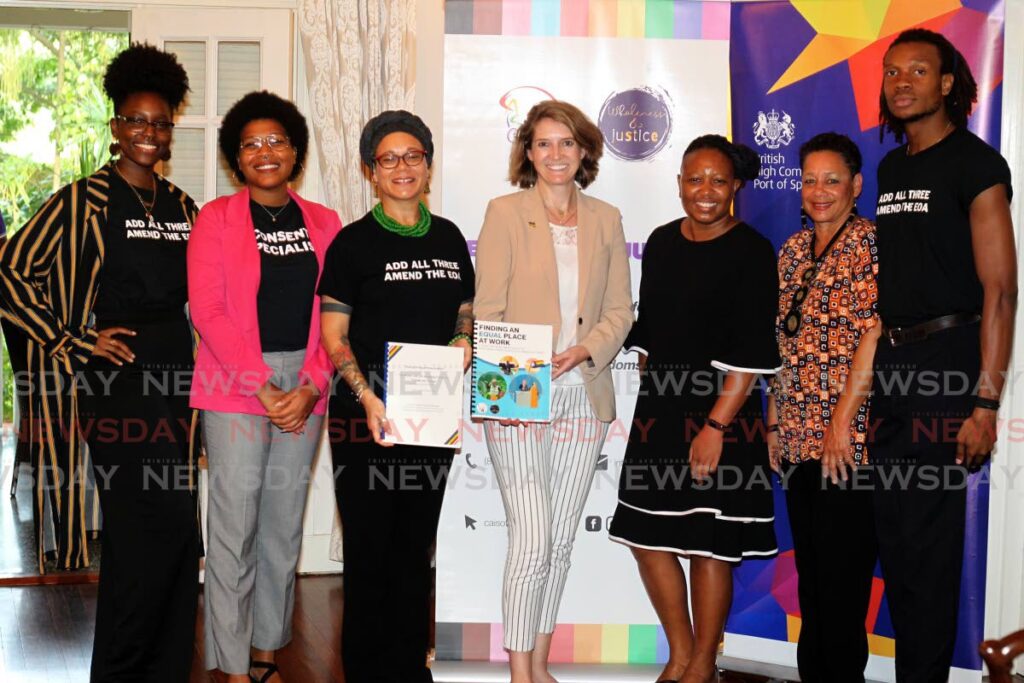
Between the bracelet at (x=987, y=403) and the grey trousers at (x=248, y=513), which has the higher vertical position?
the bracelet at (x=987, y=403)

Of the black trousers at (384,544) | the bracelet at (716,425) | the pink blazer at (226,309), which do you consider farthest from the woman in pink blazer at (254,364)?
the bracelet at (716,425)

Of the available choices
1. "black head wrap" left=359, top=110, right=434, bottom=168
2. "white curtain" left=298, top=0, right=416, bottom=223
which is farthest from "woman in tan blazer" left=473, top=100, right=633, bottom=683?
"white curtain" left=298, top=0, right=416, bottom=223

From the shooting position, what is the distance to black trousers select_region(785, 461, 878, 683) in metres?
3.21

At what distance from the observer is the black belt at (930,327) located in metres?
2.95

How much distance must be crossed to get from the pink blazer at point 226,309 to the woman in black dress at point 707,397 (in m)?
1.12

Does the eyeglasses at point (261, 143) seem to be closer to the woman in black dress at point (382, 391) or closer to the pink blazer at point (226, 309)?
the pink blazer at point (226, 309)

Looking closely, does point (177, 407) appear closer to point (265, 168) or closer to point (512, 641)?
point (265, 168)

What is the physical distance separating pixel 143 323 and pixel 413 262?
89 cm

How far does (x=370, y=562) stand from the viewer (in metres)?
3.10

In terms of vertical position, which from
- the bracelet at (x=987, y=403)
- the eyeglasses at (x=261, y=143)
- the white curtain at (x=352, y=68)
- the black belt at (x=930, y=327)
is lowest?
the bracelet at (x=987, y=403)

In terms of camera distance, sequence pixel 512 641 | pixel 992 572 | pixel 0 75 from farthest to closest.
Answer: pixel 0 75, pixel 992 572, pixel 512 641

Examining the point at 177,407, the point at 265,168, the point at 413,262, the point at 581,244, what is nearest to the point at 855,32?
the point at 581,244

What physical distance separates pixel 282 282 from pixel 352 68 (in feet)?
6.42

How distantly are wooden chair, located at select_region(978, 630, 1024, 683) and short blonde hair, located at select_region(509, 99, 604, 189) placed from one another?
7.12 ft
